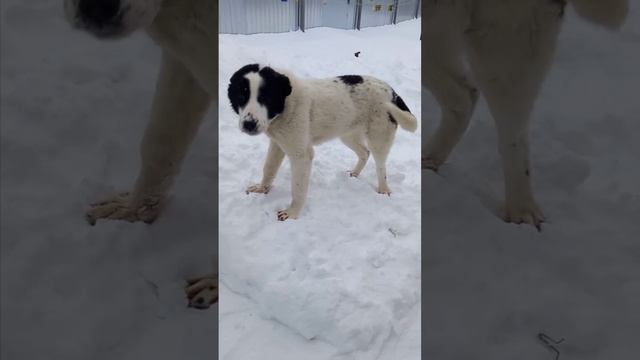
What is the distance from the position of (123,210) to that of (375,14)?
144cm

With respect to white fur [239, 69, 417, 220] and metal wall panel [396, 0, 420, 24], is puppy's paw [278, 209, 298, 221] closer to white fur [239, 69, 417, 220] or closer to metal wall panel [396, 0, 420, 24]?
white fur [239, 69, 417, 220]

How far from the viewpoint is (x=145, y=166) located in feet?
2.78

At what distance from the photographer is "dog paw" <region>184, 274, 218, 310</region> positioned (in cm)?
67

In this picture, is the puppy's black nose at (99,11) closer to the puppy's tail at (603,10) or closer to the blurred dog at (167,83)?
the blurred dog at (167,83)

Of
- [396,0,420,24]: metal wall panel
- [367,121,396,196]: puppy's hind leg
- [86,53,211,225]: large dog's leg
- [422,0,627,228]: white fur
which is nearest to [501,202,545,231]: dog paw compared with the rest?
[422,0,627,228]: white fur

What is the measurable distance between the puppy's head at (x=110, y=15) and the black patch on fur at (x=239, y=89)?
27 centimetres

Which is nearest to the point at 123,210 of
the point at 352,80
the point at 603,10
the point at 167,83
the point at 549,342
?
the point at 167,83

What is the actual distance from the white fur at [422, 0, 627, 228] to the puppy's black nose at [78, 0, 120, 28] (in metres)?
0.63

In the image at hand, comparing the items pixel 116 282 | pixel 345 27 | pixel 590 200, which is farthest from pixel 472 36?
pixel 345 27

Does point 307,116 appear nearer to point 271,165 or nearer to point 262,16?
point 271,165

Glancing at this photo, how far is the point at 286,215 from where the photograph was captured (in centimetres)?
102

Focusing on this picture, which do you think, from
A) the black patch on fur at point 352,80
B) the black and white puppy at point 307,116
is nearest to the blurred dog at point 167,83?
the black and white puppy at point 307,116

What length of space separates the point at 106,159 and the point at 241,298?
0.39m

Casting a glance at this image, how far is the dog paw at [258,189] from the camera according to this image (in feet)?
3.63
